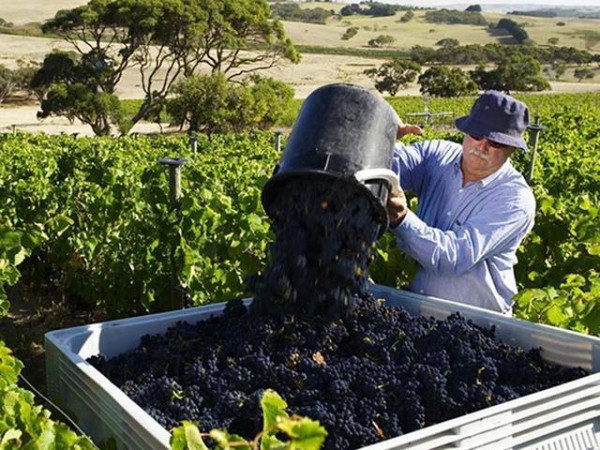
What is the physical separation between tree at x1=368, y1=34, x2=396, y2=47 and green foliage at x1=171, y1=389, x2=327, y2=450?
13313cm

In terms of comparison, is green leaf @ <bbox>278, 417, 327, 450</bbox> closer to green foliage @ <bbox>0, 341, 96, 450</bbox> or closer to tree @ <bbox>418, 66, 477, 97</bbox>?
green foliage @ <bbox>0, 341, 96, 450</bbox>

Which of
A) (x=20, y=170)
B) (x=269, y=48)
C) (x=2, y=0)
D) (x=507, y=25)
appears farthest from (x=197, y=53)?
(x=507, y=25)

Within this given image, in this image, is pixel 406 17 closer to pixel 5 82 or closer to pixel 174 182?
pixel 5 82

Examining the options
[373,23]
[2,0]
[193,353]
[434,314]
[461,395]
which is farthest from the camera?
[373,23]

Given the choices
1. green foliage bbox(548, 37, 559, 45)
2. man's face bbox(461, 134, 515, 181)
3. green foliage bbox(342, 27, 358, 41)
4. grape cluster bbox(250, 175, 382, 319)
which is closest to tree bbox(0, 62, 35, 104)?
man's face bbox(461, 134, 515, 181)

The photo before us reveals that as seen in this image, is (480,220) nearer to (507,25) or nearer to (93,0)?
(93,0)

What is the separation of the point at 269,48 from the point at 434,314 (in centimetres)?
4503

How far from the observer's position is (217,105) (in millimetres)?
36219

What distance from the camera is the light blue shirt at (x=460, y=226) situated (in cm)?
300

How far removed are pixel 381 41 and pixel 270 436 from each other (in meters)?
135

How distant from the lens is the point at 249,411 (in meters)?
2.19

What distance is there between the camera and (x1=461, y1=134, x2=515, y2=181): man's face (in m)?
3.25

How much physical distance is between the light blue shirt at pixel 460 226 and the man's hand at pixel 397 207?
42 mm

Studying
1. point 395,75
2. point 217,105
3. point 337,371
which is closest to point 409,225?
point 337,371
